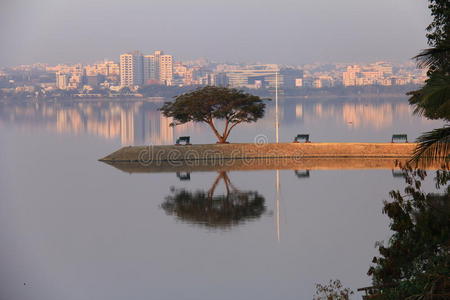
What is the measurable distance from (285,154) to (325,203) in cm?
1397

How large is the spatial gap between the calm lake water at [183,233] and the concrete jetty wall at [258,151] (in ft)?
6.96

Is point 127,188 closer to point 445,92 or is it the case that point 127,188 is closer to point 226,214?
point 226,214

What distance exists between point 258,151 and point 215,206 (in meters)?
15.3

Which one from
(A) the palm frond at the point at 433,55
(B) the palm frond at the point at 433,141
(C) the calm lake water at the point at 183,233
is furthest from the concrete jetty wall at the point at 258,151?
(B) the palm frond at the point at 433,141

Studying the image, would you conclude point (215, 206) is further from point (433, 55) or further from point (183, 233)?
point (433, 55)

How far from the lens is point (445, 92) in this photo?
12.8 metres

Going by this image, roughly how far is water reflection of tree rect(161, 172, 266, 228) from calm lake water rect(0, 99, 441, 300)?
0.05 metres

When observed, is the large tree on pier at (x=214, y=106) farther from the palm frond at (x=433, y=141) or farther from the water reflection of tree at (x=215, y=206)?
the palm frond at (x=433, y=141)

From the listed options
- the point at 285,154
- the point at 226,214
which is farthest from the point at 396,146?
the point at 226,214

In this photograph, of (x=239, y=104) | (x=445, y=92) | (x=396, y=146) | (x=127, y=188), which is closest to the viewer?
(x=445, y=92)

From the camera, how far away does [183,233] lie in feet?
87.6

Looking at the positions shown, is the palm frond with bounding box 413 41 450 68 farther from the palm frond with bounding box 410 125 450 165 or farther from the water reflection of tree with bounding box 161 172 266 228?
the water reflection of tree with bounding box 161 172 266 228

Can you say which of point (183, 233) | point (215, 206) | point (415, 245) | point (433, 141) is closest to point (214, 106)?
point (215, 206)

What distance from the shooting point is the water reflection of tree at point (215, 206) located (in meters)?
28.8
